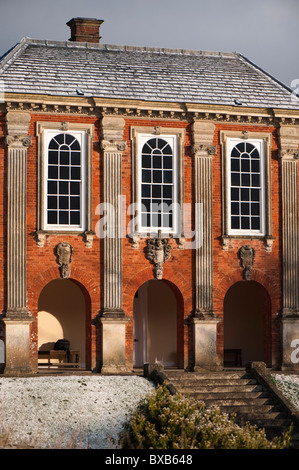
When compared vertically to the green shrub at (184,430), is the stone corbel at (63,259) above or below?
above

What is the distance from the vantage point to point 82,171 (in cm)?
2989

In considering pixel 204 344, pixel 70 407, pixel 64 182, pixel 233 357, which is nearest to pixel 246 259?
pixel 204 344

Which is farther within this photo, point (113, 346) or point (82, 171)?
point (82, 171)

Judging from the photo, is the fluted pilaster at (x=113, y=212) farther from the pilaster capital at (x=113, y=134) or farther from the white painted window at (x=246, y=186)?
the white painted window at (x=246, y=186)

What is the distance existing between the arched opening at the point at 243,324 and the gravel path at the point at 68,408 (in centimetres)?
670

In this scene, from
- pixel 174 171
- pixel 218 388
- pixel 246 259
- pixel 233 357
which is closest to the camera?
pixel 218 388

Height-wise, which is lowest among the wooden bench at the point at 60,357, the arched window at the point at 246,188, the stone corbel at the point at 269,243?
the wooden bench at the point at 60,357

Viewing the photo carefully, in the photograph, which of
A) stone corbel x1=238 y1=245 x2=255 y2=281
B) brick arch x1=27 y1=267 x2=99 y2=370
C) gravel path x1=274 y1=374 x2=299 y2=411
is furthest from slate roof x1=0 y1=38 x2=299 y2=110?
gravel path x1=274 y1=374 x2=299 y2=411

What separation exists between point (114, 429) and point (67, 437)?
1.23 metres

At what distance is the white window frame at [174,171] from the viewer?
30109mm

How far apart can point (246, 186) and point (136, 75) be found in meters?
4.50

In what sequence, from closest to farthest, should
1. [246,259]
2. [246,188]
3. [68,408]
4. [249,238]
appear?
1. [68,408]
2. [246,259]
3. [249,238]
4. [246,188]

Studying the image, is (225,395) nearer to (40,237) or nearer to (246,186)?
(40,237)

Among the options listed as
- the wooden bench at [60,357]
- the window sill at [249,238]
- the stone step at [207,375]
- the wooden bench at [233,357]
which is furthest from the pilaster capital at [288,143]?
the wooden bench at [60,357]
